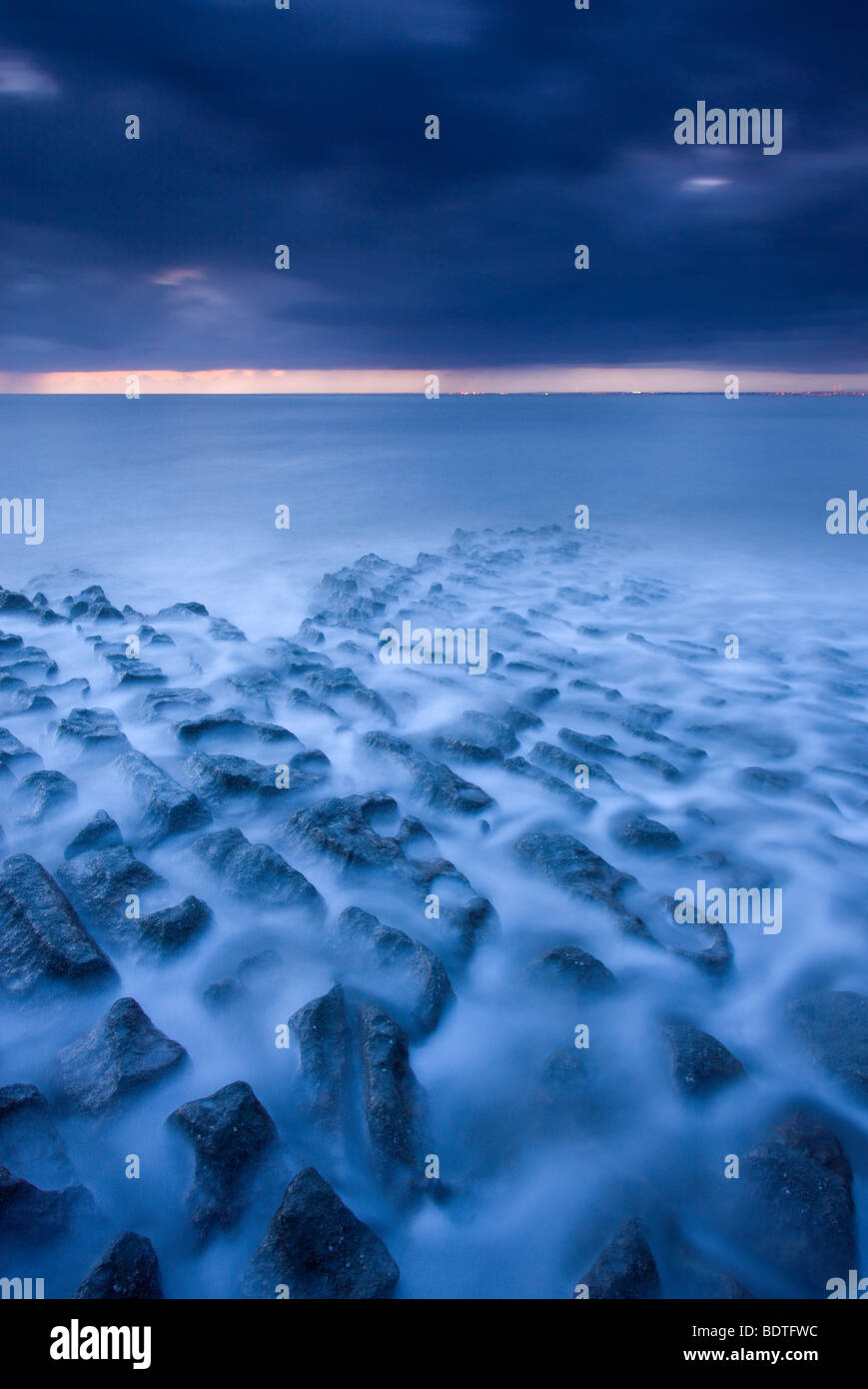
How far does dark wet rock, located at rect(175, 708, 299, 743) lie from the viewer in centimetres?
358

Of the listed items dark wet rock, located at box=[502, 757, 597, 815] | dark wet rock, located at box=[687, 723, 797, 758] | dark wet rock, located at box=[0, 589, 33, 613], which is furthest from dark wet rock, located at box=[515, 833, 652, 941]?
dark wet rock, located at box=[0, 589, 33, 613]

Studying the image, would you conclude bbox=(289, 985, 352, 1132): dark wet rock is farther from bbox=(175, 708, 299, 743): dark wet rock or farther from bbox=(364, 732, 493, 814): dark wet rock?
bbox=(175, 708, 299, 743): dark wet rock

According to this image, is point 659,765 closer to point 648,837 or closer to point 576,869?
point 648,837

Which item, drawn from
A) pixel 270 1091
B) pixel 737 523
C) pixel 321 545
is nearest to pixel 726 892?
pixel 270 1091

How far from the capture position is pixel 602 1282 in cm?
164

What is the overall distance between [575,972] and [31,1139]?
1.59 meters

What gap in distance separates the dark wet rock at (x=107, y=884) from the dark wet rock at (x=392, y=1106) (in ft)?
3.08

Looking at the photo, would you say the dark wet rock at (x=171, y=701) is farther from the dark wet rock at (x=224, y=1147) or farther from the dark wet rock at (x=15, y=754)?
the dark wet rock at (x=224, y=1147)

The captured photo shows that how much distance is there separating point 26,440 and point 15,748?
25147mm

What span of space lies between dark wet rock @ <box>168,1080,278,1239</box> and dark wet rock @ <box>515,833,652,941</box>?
1.34 metres

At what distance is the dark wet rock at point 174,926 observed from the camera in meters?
2.35

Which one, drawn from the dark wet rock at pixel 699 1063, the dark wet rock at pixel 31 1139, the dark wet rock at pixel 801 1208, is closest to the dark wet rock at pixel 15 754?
the dark wet rock at pixel 31 1139

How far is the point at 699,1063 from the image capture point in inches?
81.9

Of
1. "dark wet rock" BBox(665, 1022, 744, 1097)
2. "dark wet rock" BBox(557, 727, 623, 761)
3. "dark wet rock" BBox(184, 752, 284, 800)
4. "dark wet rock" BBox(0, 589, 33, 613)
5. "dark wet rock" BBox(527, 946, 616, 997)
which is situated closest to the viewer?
"dark wet rock" BBox(665, 1022, 744, 1097)
